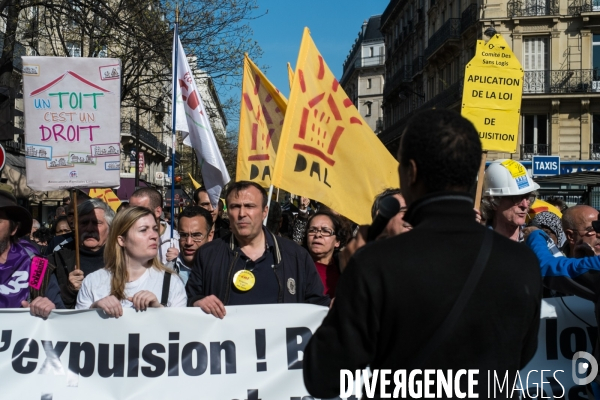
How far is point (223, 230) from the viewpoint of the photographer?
7773 mm

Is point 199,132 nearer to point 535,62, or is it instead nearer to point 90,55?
point 90,55

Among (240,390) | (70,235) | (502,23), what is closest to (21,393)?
(240,390)

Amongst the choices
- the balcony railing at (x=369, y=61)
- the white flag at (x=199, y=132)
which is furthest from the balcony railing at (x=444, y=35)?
the balcony railing at (x=369, y=61)

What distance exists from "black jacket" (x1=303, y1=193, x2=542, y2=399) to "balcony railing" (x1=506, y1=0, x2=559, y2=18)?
115 ft

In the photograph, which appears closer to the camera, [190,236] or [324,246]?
[324,246]

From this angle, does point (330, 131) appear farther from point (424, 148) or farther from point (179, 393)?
point (424, 148)

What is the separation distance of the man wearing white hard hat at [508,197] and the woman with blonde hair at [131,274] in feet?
6.70

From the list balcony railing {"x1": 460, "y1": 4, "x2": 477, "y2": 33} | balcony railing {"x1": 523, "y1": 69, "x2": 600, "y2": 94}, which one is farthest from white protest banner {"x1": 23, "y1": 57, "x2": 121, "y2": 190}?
balcony railing {"x1": 460, "y1": 4, "x2": 477, "y2": 33}

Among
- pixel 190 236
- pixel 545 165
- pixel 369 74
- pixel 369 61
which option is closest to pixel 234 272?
pixel 190 236

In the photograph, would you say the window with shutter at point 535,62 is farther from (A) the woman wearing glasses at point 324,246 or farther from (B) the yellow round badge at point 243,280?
(B) the yellow round badge at point 243,280

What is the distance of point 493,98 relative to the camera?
6.41 meters

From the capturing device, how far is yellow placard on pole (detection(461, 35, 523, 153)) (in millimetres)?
6355

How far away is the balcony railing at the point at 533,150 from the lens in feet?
112

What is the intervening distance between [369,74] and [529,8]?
205 feet
